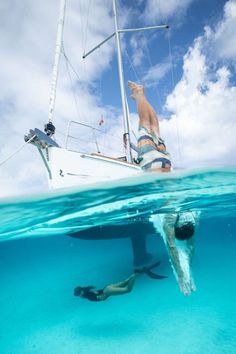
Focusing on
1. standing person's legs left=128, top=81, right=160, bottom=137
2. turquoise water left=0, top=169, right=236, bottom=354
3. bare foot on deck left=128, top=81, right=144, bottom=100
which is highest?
bare foot on deck left=128, top=81, right=144, bottom=100

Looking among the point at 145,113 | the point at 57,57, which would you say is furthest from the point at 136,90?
the point at 57,57

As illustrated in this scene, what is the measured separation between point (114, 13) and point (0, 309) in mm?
26710

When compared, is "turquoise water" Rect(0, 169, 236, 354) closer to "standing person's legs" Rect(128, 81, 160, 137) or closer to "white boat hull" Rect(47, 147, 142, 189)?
"white boat hull" Rect(47, 147, 142, 189)

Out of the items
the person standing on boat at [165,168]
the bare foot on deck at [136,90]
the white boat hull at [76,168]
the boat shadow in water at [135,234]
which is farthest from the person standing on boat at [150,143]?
the boat shadow in water at [135,234]

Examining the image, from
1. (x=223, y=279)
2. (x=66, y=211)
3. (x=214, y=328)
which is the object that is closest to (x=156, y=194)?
(x=66, y=211)

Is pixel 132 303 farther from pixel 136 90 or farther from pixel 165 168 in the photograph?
pixel 136 90

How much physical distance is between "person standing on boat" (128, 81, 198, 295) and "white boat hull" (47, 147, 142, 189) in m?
1.95

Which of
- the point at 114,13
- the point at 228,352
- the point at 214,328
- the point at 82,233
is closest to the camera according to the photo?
the point at 228,352

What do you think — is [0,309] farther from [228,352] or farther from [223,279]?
[223,279]

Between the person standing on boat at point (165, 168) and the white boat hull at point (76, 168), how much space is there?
6.41ft

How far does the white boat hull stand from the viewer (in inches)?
331

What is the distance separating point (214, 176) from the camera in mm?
10492

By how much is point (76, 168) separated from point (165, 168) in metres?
4.25

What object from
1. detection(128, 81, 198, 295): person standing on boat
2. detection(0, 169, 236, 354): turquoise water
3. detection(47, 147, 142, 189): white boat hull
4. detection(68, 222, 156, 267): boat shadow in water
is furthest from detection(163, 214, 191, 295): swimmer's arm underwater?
detection(68, 222, 156, 267): boat shadow in water
